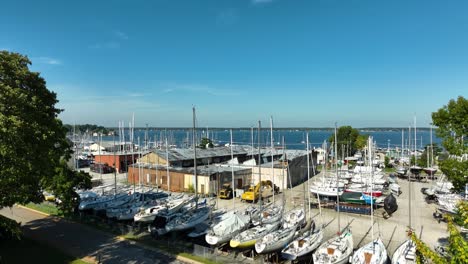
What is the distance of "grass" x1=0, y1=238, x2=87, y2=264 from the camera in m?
20.6

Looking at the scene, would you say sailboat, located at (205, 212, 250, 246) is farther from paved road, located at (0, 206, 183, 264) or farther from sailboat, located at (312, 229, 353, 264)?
sailboat, located at (312, 229, 353, 264)

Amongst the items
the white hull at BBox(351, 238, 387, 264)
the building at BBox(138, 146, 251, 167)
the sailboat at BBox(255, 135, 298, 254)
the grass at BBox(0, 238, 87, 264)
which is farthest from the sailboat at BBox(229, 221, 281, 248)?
the building at BBox(138, 146, 251, 167)

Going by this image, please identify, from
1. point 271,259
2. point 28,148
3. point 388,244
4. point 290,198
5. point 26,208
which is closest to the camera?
point 28,148

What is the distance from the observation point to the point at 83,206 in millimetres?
32781

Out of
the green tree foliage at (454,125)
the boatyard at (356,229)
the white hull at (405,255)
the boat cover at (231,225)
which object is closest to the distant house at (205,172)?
the boatyard at (356,229)

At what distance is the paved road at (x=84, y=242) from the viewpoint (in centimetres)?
2147

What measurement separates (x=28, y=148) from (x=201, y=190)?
1084 inches

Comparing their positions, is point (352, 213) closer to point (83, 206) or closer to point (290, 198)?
point (290, 198)

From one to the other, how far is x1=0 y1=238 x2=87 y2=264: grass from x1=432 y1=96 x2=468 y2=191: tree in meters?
23.7

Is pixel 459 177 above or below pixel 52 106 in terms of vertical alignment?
below

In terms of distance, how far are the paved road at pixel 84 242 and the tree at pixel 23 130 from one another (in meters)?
6.12

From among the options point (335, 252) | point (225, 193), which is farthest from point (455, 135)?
point (225, 193)

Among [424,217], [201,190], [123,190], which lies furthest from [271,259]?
[123,190]

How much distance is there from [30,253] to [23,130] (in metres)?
11.2
